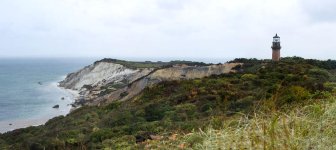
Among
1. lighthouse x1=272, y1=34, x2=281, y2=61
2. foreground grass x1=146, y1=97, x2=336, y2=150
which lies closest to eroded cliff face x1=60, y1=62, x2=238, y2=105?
lighthouse x1=272, y1=34, x2=281, y2=61

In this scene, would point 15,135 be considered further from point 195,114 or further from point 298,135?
point 298,135

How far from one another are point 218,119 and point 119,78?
71537mm

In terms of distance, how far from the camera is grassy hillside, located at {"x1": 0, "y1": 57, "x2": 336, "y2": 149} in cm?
577

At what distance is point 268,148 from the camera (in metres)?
5.13

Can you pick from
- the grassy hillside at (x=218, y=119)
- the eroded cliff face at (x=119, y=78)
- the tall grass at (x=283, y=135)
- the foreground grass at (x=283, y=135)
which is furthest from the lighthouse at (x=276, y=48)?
the tall grass at (x=283, y=135)

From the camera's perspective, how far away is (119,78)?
261 ft

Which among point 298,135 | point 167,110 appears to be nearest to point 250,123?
point 298,135

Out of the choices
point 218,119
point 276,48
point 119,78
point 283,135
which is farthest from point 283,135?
point 119,78

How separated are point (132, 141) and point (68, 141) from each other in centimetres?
506

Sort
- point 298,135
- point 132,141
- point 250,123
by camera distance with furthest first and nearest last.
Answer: point 132,141
point 250,123
point 298,135

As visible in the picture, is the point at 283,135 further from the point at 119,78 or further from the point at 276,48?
the point at 119,78

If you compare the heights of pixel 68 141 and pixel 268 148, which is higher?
pixel 268 148

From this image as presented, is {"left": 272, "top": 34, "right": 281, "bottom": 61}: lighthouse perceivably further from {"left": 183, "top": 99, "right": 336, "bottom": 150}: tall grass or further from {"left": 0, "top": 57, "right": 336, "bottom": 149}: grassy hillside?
{"left": 183, "top": 99, "right": 336, "bottom": 150}: tall grass

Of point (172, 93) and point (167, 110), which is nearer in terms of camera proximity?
point (167, 110)
